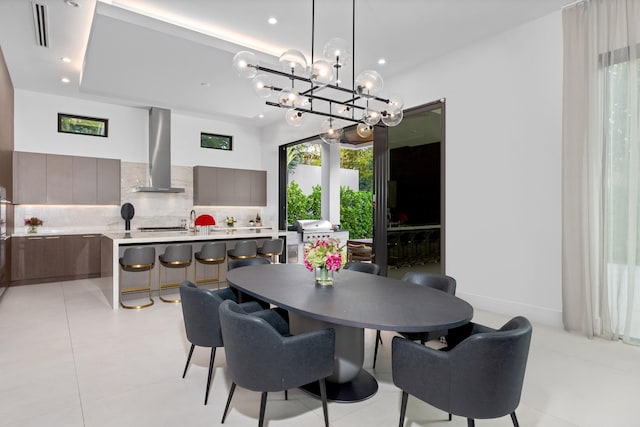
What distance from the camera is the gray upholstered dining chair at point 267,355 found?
6.02 feet

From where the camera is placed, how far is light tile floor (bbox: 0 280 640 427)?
220 cm

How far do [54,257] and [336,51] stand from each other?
5.97 metres

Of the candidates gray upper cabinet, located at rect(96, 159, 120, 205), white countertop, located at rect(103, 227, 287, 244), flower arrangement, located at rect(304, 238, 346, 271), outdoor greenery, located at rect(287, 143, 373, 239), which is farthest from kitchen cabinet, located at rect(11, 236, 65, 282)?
flower arrangement, located at rect(304, 238, 346, 271)

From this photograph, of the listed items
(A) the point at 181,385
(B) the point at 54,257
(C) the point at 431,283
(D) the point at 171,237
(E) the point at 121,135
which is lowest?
(A) the point at 181,385

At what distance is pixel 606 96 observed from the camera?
356 cm

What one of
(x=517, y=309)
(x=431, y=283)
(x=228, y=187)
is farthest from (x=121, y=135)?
(x=517, y=309)

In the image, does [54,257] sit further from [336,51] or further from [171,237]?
[336,51]

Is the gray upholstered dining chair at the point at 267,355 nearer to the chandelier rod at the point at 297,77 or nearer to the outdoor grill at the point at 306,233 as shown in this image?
A: the chandelier rod at the point at 297,77

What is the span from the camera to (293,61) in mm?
2955

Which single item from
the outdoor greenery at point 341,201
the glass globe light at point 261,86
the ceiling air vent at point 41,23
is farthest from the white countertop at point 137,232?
the outdoor greenery at point 341,201

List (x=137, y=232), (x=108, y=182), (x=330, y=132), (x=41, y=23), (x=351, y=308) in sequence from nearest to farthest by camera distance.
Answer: (x=351, y=308) → (x=330, y=132) → (x=41, y=23) → (x=137, y=232) → (x=108, y=182)

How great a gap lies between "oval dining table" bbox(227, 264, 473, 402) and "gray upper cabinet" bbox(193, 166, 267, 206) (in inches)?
207

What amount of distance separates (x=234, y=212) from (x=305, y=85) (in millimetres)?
4139

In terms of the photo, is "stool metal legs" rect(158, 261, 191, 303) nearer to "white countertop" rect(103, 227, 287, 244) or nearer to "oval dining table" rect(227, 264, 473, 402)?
"white countertop" rect(103, 227, 287, 244)
